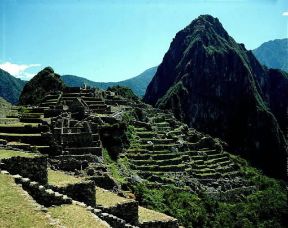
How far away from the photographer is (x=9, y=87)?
182m

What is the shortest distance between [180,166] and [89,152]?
→ 14464 millimetres

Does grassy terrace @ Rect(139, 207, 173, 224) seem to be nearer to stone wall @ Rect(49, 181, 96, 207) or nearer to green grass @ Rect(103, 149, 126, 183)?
stone wall @ Rect(49, 181, 96, 207)

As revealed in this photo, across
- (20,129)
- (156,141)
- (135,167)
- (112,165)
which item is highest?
(20,129)

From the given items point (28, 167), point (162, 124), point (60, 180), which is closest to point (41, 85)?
point (162, 124)

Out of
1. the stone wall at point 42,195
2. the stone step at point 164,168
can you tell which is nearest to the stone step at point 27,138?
the stone step at point 164,168

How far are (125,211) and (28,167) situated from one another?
2846mm

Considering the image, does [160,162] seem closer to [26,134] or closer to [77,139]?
[77,139]

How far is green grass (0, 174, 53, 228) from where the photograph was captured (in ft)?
29.5

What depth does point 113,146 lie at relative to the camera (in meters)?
47.9

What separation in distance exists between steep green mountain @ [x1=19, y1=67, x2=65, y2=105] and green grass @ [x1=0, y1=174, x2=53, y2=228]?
257 feet

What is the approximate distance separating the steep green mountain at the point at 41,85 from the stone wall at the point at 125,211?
76052mm

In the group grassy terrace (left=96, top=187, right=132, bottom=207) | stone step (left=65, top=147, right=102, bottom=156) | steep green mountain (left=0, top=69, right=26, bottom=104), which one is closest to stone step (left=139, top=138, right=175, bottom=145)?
stone step (left=65, top=147, right=102, bottom=156)

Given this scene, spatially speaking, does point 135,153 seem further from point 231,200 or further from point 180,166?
point 231,200

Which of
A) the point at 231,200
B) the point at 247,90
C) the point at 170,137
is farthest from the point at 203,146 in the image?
the point at 247,90
